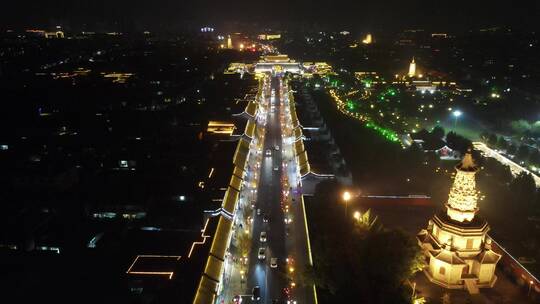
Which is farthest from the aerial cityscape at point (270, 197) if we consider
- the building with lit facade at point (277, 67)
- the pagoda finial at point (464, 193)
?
the building with lit facade at point (277, 67)

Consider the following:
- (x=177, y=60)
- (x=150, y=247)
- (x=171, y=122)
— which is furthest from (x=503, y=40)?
(x=150, y=247)

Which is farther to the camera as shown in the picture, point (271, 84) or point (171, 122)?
point (271, 84)

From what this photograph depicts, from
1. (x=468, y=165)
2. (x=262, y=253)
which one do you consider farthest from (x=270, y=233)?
(x=468, y=165)

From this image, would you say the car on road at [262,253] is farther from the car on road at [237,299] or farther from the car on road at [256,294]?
the car on road at [237,299]

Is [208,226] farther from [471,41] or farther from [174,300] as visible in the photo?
[471,41]

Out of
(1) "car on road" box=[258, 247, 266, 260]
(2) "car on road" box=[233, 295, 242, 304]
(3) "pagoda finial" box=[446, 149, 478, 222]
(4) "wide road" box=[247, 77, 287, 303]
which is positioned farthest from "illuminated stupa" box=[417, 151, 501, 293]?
(2) "car on road" box=[233, 295, 242, 304]
